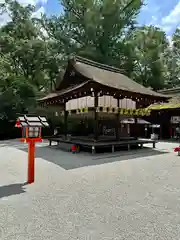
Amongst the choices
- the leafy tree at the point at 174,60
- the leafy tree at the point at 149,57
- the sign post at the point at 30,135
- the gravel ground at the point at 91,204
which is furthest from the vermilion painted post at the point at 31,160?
the leafy tree at the point at 174,60

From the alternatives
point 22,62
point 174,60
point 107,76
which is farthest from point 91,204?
point 174,60

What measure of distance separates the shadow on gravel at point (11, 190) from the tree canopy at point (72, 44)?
41.3 ft

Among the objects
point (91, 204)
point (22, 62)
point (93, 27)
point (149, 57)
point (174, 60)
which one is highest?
point (93, 27)

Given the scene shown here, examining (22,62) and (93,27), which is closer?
(22,62)

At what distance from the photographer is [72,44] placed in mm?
22812

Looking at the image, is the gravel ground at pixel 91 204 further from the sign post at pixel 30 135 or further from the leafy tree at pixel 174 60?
the leafy tree at pixel 174 60

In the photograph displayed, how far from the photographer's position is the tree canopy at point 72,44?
18022 millimetres

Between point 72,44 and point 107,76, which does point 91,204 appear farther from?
point 72,44

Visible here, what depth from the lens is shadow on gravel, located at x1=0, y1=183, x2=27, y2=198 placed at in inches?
157

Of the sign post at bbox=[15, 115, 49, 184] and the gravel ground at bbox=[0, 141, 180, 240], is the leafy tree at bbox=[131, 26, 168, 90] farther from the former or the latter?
the sign post at bbox=[15, 115, 49, 184]

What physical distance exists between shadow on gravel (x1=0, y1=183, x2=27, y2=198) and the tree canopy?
41.3 ft

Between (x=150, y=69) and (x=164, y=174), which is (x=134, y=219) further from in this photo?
(x=150, y=69)

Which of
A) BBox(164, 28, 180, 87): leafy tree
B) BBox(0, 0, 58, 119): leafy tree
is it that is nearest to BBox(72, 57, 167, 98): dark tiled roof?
BBox(0, 0, 58, 119): leafy tree

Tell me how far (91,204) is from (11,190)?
1681 millimetres
